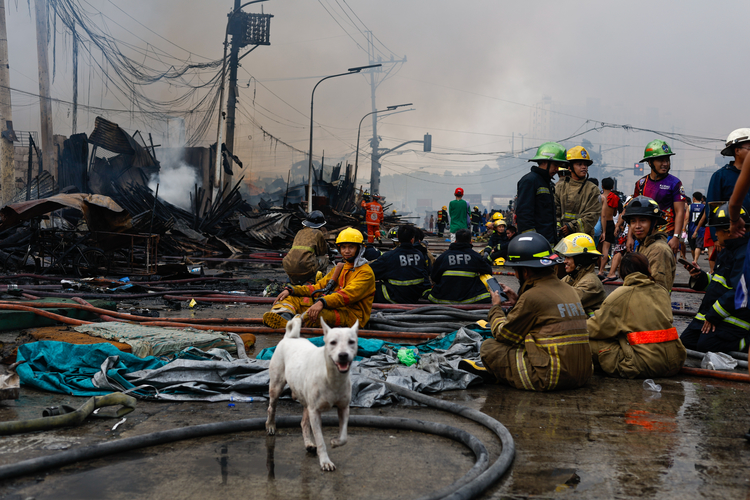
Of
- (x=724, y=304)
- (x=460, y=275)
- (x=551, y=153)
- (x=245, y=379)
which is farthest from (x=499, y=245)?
(x=245, y=379)

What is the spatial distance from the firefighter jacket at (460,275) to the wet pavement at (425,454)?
11.1ft

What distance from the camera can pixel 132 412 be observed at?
407cm

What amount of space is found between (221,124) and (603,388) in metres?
20.4

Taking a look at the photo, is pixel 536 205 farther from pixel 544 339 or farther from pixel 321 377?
pixel 321 377

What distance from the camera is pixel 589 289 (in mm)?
5645

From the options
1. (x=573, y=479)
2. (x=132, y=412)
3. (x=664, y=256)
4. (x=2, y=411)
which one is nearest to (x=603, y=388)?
(x=664, y=256)

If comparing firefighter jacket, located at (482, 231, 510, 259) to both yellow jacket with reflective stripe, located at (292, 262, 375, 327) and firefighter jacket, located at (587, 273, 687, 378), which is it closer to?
yellow jacket with reflective stripe, located at (292, 262, 375, 327)

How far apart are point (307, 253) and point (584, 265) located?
4.33 metres

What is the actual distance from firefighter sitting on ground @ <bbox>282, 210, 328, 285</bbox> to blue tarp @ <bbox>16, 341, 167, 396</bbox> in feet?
12.2

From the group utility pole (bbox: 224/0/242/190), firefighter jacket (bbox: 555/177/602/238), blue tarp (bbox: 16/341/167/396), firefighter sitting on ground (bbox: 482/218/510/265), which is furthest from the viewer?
utility pole (bbox: 224/0/242/190)

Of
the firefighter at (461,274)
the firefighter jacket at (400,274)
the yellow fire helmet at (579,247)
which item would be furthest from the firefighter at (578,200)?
the yellow fire helmet at (579,247)

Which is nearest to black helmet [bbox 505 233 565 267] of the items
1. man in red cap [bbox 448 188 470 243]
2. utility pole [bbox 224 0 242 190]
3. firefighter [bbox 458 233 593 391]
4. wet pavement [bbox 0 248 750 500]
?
firefighter [bbox 458 233 593 391]

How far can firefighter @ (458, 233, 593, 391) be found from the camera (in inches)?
174

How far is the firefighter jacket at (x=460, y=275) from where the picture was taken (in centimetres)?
783
